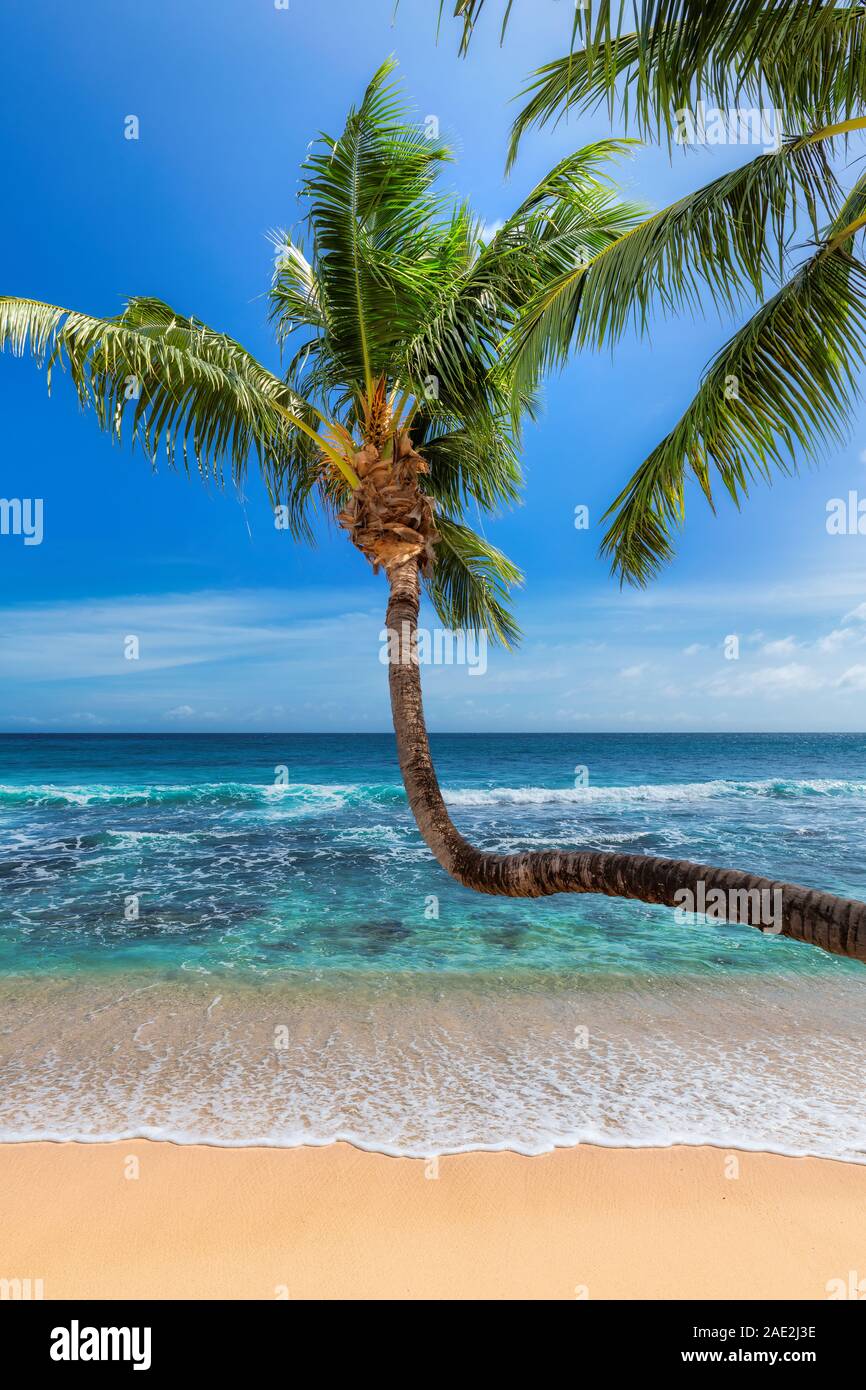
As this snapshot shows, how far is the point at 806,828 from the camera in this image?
19625 mm

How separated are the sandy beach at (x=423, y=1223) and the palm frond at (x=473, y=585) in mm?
5788

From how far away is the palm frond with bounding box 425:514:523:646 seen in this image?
27.4 feet

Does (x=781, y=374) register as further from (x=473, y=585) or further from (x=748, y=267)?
(x=473, y=585)

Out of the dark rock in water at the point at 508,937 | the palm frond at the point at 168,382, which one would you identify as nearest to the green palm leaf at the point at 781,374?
the palm frond at the point at 168,382

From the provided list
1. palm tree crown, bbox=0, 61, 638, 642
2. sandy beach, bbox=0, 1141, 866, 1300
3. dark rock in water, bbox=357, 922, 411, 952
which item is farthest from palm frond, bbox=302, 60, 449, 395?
dark rock in water, bbox=357, 922, 411, 952

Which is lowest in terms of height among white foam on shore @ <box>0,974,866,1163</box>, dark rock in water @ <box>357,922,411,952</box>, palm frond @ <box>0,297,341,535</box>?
dark rock in water @ <box>357,922,411,952</box>

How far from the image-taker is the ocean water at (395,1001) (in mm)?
5367

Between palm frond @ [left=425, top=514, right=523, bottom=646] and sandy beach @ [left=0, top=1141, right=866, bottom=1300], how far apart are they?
5.79m

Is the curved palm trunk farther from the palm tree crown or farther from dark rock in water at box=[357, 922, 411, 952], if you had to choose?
dark rock in water at box=[357, 922, 411, 952]

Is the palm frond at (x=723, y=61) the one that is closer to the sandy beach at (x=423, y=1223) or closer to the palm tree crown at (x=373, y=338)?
the palm tree crown at (x=373, y=338)

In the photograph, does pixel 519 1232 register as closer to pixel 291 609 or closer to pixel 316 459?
pixel 316 459

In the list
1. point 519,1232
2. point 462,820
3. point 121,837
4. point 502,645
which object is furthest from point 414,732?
point 462,820

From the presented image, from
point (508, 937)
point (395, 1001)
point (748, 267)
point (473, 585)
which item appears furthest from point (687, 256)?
point (508, 937)
